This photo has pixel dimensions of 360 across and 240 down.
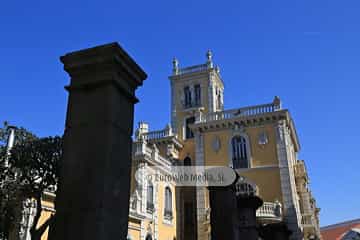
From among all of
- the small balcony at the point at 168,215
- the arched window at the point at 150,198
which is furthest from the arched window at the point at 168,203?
the arched window at the point at 150,198

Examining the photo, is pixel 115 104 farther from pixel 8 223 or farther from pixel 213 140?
pixel 213 140

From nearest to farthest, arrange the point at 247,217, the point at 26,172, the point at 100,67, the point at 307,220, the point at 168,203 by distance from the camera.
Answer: the point at 100,67, the point at 247,217, the point at 26,172, the point at 307,220, the point at 168,203

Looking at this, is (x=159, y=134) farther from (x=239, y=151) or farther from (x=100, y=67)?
(x=100, y=67)

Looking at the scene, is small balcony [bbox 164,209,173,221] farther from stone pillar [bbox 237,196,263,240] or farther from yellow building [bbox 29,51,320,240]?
stone pillar [bbox 237,196,263,240]

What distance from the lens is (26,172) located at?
10977 mm

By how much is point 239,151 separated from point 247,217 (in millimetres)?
18221

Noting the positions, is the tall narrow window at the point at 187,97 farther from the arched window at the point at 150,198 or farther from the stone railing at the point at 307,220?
the stone railing at the point at 307,220

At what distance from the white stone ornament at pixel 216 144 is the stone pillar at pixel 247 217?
1850 cm

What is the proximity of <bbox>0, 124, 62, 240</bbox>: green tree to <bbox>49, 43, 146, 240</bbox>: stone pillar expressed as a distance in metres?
8.33

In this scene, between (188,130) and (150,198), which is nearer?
(150,198)

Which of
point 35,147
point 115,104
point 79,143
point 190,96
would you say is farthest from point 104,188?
point 190,96

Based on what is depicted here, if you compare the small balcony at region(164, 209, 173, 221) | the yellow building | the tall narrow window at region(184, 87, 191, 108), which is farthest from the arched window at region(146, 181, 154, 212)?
the tall narrow window at region(184, 87, 191, 108)

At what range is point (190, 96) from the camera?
1293 inches

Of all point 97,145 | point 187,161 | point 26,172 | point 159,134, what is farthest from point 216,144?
point 97,145
